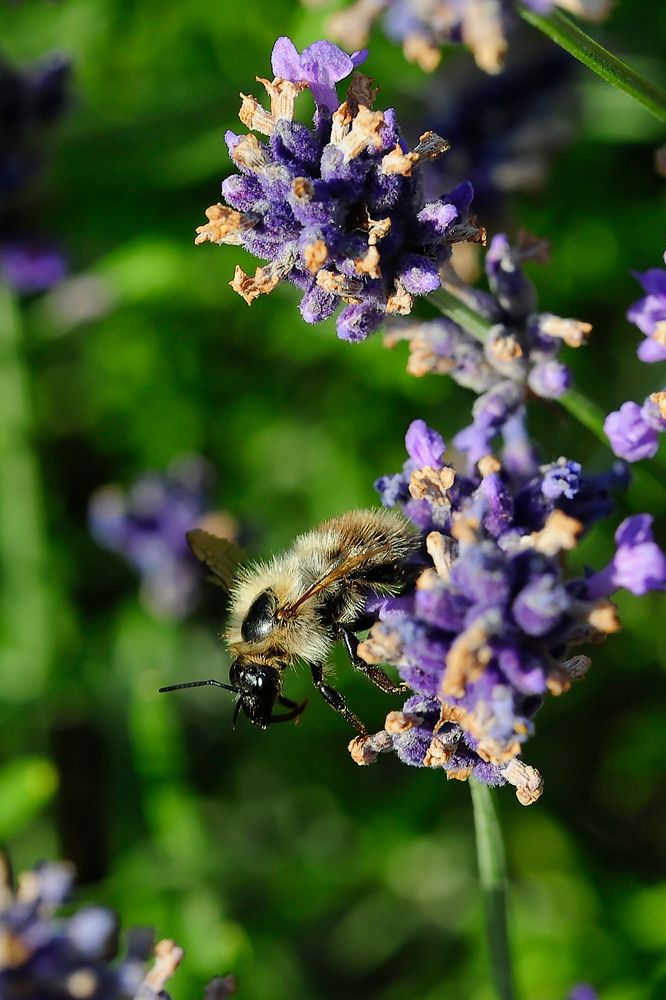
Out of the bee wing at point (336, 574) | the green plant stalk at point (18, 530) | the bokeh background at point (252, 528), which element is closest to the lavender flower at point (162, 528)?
the bokeh background at point (252, 528)

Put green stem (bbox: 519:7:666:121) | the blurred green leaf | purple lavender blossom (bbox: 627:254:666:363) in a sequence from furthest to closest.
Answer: the blurred green leaf, purple lavender blossom (bbox: 627:254:666:363), green stem (bbox: 519:7:666:121)

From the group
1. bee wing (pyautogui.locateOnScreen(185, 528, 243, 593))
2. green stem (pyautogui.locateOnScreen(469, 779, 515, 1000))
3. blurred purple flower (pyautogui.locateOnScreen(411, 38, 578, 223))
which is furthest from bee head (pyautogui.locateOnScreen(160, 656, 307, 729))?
blurred purple flower (pyautogui.locateOnScreen(411, 38, 578, 223))

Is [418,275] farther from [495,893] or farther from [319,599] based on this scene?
[495,893]

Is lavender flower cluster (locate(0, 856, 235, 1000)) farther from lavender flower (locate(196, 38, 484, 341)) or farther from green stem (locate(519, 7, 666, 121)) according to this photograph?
green stem (locate(519, 7, 666, 121))

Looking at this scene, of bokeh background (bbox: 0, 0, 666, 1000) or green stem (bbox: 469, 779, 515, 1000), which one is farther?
bokeh background (bbox: 0, 0, 666, 1000)

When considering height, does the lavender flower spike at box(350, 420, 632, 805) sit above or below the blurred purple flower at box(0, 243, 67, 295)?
below

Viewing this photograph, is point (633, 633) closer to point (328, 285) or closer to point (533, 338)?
point (533, 338)

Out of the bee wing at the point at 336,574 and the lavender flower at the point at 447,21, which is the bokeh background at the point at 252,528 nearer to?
the lavender flower at the point at 447,21

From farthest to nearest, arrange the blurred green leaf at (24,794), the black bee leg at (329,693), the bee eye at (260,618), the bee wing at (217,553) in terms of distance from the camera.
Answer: the blurred green leaf at (24,794) < the bee wing at (217,553) < the black bee leg at (329,693) < the bee eye at (260,618)
